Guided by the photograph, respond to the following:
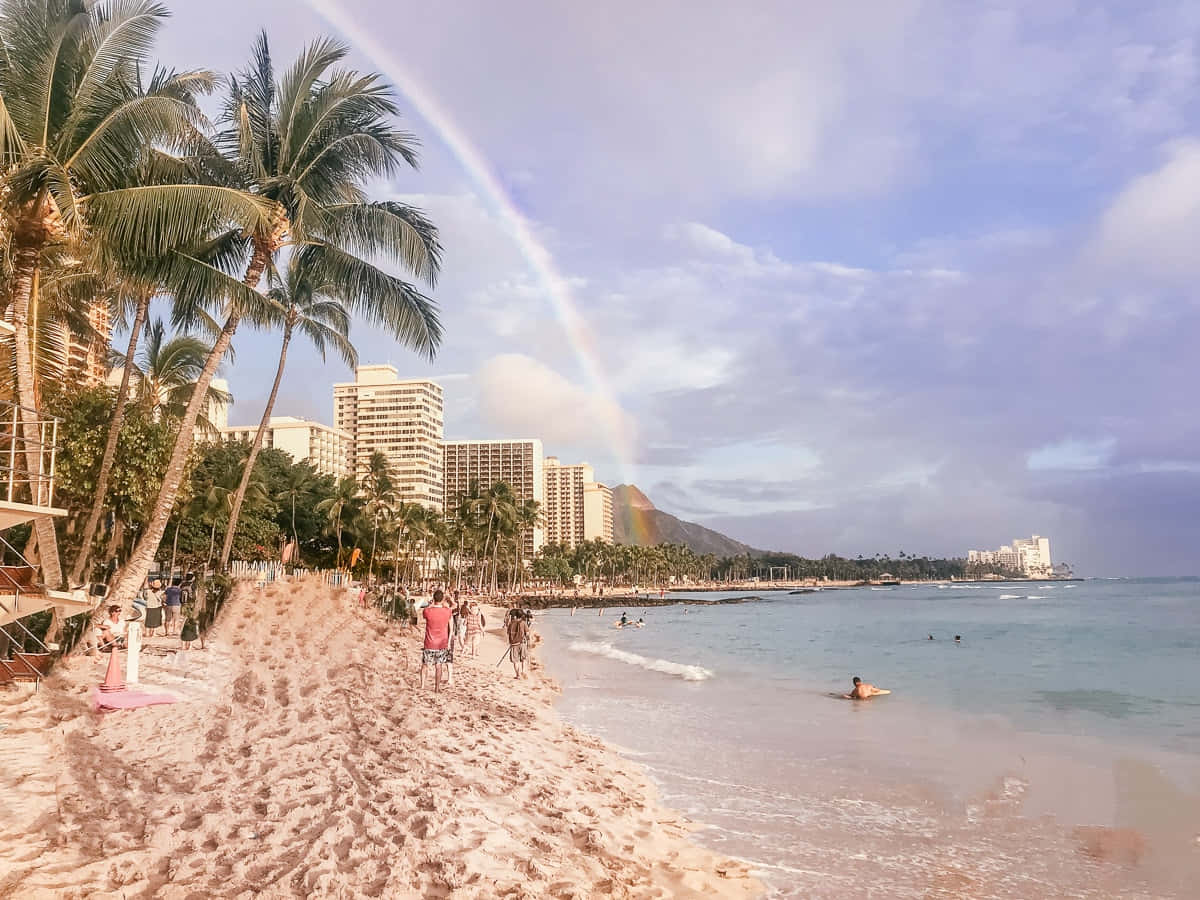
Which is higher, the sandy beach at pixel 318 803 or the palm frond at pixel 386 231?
the palm frond at pixel 386 231

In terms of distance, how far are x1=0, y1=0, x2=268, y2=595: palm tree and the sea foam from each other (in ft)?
48.1

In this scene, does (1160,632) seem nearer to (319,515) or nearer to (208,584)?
(208,584)

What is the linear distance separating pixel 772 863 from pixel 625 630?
4076 cm

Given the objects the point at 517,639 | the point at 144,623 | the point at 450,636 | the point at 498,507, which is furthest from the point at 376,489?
the point at 450,636

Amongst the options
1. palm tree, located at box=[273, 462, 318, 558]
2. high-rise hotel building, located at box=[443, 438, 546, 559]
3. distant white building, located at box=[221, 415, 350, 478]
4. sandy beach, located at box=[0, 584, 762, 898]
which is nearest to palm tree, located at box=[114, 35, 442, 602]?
sandy beach, located at box=[0, 584, 762, 898]

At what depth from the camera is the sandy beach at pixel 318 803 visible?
4641 millimetres

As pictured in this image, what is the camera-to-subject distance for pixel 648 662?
25203mm

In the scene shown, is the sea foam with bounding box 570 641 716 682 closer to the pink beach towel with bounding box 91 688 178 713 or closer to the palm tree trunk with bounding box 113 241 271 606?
the palm tree trunk with bounding box 113 241 271 606

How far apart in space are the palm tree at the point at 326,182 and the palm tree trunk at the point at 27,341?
2.67m

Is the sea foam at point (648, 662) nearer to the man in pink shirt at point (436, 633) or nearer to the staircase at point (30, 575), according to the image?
the man in pink shirt at point (436, 633)

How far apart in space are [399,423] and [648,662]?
14418 centimetres

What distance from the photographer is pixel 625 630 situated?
46.6 meters

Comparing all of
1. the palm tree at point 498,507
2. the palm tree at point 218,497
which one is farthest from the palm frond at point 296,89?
the palm tree at point 498,507

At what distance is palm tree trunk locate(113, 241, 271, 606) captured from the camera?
13.1 metres
